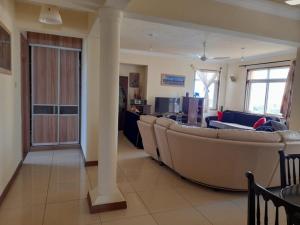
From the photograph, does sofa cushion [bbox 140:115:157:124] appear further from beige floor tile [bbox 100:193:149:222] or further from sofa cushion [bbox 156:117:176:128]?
beige floor tile [bbox 100:193:149:222]

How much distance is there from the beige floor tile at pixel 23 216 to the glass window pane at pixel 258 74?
280 inches

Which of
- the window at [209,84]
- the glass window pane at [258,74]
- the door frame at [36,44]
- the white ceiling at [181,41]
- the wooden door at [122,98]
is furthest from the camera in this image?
the window at [209,84]

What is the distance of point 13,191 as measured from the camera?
292 centimetres

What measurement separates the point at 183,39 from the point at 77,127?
3.28 meters

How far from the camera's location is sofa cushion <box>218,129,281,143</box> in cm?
289

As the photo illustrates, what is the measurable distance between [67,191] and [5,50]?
1.97 metres

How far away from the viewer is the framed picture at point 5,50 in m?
2.53

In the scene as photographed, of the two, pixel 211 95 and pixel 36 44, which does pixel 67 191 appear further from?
pixel 211 95

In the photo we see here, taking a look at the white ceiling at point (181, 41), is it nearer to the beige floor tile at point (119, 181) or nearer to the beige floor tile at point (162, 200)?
the beige floor tile at point (119, 181)

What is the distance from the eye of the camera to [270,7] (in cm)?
319

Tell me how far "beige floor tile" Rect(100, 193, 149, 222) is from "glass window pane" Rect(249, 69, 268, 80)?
6.20 meters

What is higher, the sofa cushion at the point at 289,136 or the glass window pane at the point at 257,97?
the glass window pane at the point at 257,97

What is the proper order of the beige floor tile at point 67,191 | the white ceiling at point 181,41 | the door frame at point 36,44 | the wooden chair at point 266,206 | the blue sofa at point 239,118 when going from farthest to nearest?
the blue sofa at point 239,118 < the white ceiling at point 181,41 < the door frame at point 36,44 < the beige floor tile at point 67,191 < the wooden chair at point 266,206

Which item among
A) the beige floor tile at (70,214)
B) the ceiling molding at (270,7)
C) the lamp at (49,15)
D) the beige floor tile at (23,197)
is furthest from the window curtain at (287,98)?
the beige floor tile at (23,197)
